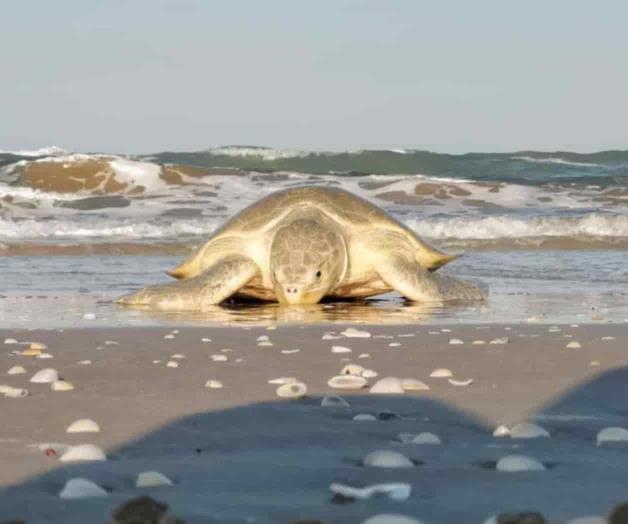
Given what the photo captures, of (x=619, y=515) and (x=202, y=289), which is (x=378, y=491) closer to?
(x=619, y=515)

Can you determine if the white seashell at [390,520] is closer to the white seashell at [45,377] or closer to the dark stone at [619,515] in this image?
the dark stone at [619,515]

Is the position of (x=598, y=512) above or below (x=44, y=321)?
above

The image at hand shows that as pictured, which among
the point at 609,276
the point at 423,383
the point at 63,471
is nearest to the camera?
the point at 63,471

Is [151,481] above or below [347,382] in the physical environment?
above

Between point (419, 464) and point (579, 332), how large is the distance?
15.2 feet

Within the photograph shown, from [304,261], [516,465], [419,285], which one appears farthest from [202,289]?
[516,465]

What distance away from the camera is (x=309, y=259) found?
35.5ft

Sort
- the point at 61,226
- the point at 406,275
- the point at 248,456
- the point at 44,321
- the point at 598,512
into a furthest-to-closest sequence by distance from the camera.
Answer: the point at 61,226, the point at 406,275, the point at 44,321, the point at 248,456, the point at 598,512

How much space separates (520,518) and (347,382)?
2778 millimetres

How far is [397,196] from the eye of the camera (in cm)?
3166

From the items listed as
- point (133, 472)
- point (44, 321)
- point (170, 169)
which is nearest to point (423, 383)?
point (133, 472)

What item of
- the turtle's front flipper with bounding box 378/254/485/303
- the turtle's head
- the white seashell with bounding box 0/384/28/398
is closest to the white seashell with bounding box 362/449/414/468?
the white seashell with bounding box 0/384/28/398

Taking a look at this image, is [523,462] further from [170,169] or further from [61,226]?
[170,169]

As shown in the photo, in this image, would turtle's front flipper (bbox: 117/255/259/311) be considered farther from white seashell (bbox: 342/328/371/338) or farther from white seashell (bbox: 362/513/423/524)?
white seashell (bbox: 362/513/423/524)
